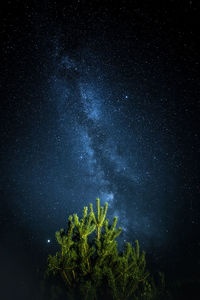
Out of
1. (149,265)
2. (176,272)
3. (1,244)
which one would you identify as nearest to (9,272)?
(1,244)

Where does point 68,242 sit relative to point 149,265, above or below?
below

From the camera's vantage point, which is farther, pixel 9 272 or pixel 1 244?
pixel 1 244

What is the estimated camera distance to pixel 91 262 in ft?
17.1

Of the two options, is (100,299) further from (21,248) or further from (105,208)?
(21,248)

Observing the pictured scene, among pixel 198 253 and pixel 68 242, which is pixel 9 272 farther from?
pixel 198 253

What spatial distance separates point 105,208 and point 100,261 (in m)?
1.42

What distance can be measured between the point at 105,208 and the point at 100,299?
97.6 inches

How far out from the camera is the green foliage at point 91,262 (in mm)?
4836

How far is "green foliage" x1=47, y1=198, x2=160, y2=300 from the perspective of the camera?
4836mm

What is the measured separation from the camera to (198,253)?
160 ft

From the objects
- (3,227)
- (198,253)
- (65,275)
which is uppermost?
(3,227)

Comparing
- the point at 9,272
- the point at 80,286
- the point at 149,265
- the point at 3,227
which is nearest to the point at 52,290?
the point at 80,286

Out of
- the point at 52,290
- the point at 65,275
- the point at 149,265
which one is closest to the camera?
the point at 65,275

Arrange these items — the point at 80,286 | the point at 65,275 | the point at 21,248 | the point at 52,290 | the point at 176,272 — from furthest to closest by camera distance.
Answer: the point at 176,272 → the point at 21,248 → the point at 52,290 → the point at 65,275 → the point at 80,286
